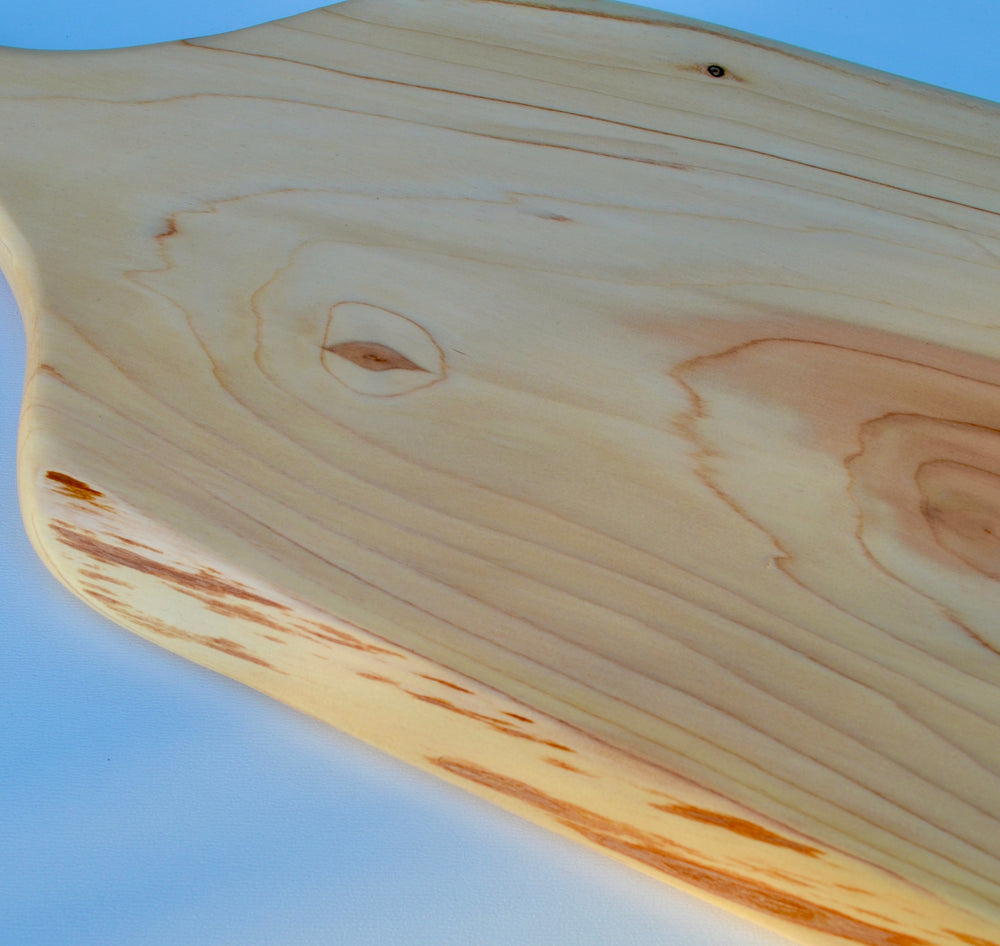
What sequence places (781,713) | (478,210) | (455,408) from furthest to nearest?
(478,210) → (455,408) → (781,713)

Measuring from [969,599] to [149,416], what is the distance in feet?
1.45

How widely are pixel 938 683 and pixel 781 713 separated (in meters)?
0.08

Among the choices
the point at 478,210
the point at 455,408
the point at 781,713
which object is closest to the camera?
the point at 781,713

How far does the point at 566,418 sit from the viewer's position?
0.63m

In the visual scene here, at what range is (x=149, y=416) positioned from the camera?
605 millimetres

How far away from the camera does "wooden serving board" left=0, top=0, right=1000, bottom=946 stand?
0.52m

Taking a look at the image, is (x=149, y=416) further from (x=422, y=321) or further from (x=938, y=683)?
(x=938, y=683)

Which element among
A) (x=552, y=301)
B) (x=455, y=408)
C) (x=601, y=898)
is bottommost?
(x=601, y=898)

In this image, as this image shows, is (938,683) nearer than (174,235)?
→ Yes

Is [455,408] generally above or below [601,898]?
above

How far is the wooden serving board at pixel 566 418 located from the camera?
52 centimetres

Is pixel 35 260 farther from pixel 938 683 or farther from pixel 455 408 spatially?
pixel 938 683

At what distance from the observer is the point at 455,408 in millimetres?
632

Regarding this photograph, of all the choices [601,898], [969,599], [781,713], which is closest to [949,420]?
[969,599]
